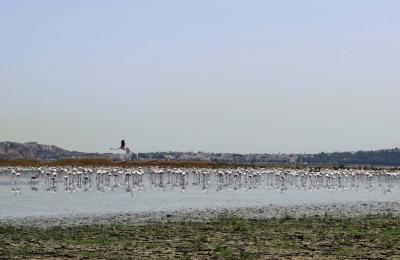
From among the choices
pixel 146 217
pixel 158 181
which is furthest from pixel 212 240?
pixel 158 181

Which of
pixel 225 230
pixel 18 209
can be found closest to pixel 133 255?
pixel 225 230

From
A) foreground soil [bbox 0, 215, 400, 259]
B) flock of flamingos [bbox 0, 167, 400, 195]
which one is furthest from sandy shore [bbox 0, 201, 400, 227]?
flock of flamingos [bbox 0, 167, 400, 195]

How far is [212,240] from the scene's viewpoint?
25297mm

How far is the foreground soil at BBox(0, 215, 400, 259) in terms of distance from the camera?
21531 millimetres

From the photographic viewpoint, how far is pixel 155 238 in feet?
85.4

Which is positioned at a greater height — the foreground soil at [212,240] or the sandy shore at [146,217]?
the foreground soil at [212,240]

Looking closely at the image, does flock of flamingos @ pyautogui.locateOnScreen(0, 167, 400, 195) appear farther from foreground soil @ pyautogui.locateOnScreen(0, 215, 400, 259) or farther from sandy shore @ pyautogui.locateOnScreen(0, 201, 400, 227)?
foreground soil @ pyautogui.locateOnScreen(0, 215, 400, 259)

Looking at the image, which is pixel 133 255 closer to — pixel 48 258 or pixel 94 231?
pixel 48 258

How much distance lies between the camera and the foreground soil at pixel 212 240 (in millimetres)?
21531

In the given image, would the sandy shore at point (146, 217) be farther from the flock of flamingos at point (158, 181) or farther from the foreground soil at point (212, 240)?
the flock of flamingos at point (158, 181)

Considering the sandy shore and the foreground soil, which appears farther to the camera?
the sandy shore

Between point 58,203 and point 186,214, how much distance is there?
45.4 ft

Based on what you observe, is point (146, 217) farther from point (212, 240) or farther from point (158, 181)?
point (158, 181)

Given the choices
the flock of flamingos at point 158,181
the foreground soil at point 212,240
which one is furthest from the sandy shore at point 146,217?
the flock of flamingos at point 158,181
